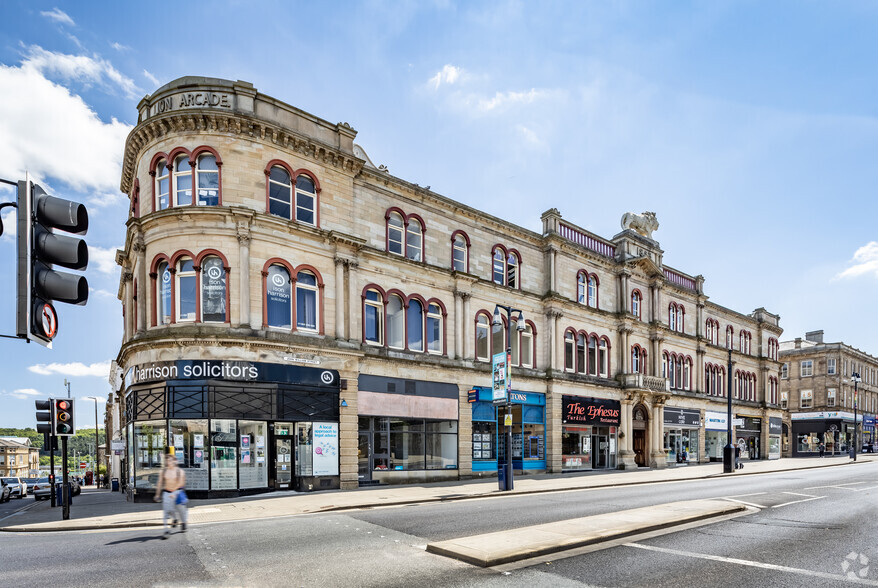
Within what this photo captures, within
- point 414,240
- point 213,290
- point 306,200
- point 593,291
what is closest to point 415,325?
point 414,240

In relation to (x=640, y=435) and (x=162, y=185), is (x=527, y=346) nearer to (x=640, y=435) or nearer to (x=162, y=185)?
(x=640, y=435)

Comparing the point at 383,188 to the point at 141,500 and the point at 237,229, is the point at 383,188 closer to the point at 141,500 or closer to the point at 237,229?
the point at 237,229

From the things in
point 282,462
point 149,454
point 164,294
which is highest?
point 164,294

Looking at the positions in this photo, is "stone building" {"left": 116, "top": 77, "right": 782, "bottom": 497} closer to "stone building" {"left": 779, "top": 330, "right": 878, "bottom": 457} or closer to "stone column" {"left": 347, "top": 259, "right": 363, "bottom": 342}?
"stone column" {"left": 347, "top": 259, "right": 363, "bottom": 342}

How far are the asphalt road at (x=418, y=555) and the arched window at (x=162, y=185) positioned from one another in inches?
517

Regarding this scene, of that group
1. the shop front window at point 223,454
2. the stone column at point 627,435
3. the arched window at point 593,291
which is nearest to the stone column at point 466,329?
the arched window at point 593,291

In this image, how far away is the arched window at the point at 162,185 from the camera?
72.8ft

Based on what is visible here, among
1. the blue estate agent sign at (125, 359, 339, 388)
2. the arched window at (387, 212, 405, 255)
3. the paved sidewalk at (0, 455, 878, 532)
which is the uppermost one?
the arched window at (387, 212, 405, 255)

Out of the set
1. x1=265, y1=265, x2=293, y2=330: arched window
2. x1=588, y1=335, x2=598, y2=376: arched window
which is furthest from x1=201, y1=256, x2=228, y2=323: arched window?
x1=588, y1=335, x2=598, y2=376: arched window

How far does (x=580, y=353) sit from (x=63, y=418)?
93.9 ft

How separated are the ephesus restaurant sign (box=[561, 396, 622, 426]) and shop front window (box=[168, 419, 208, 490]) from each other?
21.2 meters

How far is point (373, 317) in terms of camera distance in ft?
85.4

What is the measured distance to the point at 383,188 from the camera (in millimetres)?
27125

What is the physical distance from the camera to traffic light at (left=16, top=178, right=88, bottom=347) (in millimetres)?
3664
